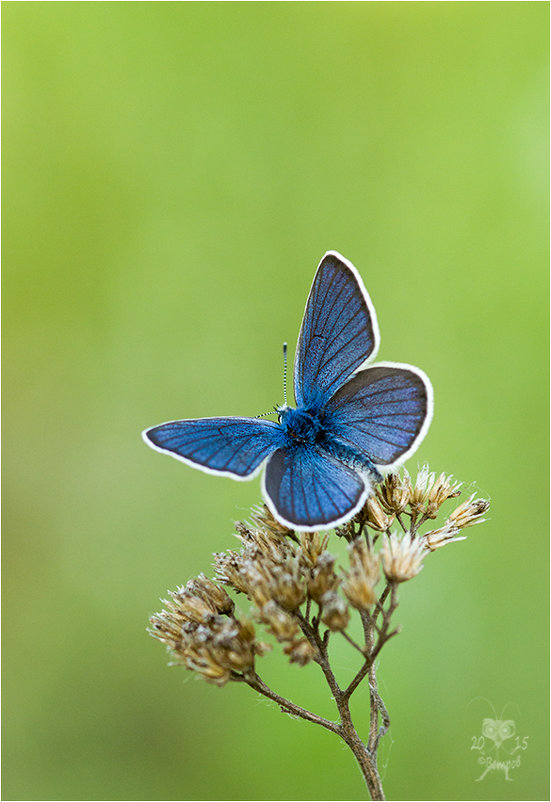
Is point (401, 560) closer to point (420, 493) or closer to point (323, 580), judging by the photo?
point (323, 580)

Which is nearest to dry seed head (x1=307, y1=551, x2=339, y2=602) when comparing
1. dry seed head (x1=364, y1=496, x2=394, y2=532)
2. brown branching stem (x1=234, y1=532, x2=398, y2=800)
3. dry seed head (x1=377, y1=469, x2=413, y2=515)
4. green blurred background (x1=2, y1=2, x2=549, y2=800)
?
brown branching stem (x1=234, y1=532, x2=398, y2=800)

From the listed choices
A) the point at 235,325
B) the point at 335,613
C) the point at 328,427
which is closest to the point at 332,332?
the point at 328,427

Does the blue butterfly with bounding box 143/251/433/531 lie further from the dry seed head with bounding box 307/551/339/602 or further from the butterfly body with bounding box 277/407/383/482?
the dry seed head with bounding box 307/551/339/602

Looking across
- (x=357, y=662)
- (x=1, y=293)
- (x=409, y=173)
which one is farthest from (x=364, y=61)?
(x=357, y=662)

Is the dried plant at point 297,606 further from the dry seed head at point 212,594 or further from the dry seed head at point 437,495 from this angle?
the dry seed head at point 437,495

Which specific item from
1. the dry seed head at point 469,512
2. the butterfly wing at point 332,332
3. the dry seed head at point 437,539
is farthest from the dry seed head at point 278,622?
the butterfly wing at point 332,332

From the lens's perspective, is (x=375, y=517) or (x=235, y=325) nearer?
(x=375, y=517)
